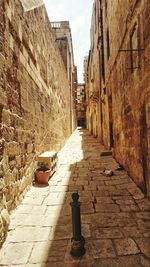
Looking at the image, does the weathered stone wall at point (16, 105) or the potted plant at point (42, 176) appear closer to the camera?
the weathered stone wall at point (16, 105)

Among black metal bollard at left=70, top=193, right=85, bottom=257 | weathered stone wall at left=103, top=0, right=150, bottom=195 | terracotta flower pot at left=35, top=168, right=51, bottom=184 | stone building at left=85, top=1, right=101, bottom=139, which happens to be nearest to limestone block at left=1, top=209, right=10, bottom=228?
black metal bollard at left=70, top=193, right=85, bottom=257

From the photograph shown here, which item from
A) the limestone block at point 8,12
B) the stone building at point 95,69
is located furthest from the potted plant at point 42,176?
the stone building at point 95,69

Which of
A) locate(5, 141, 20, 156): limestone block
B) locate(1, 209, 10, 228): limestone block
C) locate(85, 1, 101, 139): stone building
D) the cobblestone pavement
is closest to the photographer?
the cobblestone pavement

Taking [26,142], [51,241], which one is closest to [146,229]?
[51,241]

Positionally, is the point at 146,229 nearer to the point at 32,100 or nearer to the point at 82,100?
the point at 32,100

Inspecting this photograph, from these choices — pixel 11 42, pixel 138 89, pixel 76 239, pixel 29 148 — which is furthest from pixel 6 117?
pixel 138 89

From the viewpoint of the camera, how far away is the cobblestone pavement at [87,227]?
226 centimetres

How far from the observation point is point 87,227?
2.91m

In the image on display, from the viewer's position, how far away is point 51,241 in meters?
2.60

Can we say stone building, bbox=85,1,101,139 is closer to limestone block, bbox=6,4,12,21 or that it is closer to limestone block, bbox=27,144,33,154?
limestone block, bbox=27,144,33,154

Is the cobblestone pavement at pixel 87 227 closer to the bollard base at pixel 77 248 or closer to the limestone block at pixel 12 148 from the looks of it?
the bollard base at pixel 77 248

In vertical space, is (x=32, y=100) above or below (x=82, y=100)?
below

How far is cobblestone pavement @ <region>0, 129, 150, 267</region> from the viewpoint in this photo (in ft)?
7.40

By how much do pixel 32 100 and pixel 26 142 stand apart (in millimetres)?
1278
